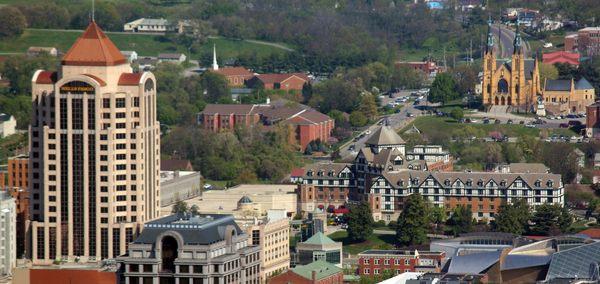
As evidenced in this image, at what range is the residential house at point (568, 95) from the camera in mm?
157375

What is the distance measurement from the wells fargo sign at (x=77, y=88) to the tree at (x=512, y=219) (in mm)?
24246

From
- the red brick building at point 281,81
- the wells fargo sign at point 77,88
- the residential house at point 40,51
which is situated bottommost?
the wells fargo sign at point 77,88

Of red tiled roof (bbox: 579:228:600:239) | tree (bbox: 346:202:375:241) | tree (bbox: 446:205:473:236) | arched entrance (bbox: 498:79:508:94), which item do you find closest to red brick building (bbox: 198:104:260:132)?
arched entrance (bbox: 498:79:508:94)

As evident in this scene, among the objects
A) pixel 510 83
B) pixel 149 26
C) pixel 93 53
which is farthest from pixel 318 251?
pixel 149 26

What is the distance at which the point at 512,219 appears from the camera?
12081 centimetres

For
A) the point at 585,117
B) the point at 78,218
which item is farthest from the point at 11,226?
the point at 585,117

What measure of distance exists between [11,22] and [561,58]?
3653cm

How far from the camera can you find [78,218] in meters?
102

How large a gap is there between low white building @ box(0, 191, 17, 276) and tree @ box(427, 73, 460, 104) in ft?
198

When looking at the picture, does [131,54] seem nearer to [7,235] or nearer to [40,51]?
[40,51]

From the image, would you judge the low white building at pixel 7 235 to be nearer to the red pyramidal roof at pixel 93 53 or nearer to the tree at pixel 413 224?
the red pyramidal roof at pixel 93 53

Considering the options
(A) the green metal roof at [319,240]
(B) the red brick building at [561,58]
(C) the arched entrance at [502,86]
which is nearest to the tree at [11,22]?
(B) the red brick building at [561,58]

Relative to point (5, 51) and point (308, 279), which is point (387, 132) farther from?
point (5, 51)

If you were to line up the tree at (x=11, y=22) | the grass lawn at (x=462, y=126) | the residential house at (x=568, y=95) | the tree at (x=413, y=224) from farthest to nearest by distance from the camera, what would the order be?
the tree at (x=11, y=22) → the residential house at (x=568, y=95) → the grass lawn at (x=462, y=126) → the tree at (x=413, y=224)
